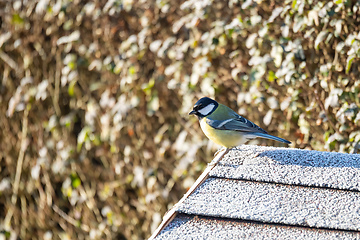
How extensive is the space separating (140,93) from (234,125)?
1.51m

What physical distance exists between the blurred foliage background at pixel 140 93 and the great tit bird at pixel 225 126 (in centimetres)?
58

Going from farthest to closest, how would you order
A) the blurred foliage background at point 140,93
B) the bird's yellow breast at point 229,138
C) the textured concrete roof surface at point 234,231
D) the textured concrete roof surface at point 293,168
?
the blurred foliage background at point 140,93 → the bird's yellow breast at point 229,138 → the textured concrete roof surface at point 293,168 → the textured concrete roof surface at point 234,231

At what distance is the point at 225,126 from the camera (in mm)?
2721

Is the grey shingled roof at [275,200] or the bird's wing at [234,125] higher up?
the grey shingled roof at [275,200]

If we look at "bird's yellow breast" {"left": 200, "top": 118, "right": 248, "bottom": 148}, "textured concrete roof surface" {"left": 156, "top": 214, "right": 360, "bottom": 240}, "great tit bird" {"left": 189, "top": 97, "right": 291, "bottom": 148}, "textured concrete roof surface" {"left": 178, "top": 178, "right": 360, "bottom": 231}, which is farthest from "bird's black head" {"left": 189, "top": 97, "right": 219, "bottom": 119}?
"textured concrete roof surface" {"left": 156, "top": 214, "right": 360, "bottom": 240}

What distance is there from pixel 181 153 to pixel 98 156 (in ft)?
3.53

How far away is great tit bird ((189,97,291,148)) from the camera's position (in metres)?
2.64

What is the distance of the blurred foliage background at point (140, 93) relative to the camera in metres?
3.15

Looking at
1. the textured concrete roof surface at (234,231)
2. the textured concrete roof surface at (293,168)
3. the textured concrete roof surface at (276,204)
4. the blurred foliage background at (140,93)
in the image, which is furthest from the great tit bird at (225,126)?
the textured concrete roof surface at (234,231)

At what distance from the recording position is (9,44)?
490cm

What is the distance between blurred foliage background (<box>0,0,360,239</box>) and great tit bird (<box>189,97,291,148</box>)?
0.58 m

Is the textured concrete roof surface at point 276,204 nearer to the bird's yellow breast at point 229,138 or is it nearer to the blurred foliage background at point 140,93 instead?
the bird's yellow breast at point 229,138

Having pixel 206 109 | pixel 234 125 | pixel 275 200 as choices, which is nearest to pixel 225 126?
pixel 234 125

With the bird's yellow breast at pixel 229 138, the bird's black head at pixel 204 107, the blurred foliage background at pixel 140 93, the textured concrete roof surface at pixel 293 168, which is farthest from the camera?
the blurred foliage background at pixel 140 93
